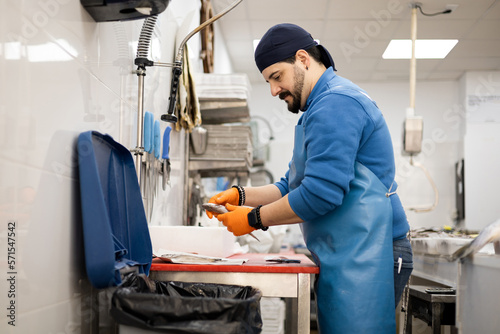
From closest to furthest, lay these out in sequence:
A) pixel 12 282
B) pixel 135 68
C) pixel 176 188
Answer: pixel 12 282 < pixel 135 68 < pixel 176 188

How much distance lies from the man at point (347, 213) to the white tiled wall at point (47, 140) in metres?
0.65

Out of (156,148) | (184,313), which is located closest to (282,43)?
(156,148)

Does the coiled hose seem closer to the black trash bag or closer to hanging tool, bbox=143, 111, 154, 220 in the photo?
hanging tool, bbox=143, 111, 154, 220

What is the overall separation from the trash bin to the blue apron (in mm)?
342

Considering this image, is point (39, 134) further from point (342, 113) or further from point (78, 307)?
point (342, 113)

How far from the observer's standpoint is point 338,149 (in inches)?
64.5

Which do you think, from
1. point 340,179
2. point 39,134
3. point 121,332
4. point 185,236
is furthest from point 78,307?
point 340,179

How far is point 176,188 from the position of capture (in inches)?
123

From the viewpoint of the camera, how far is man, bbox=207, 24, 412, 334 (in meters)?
1.66

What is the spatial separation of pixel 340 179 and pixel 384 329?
0.54m

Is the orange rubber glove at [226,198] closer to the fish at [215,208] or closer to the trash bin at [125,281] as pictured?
the fish at [215,208]

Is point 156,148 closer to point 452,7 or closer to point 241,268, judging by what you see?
point 241,268

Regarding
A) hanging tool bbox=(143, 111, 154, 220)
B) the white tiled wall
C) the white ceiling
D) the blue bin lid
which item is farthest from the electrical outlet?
the blue bin lid

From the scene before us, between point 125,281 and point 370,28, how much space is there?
4.53m
